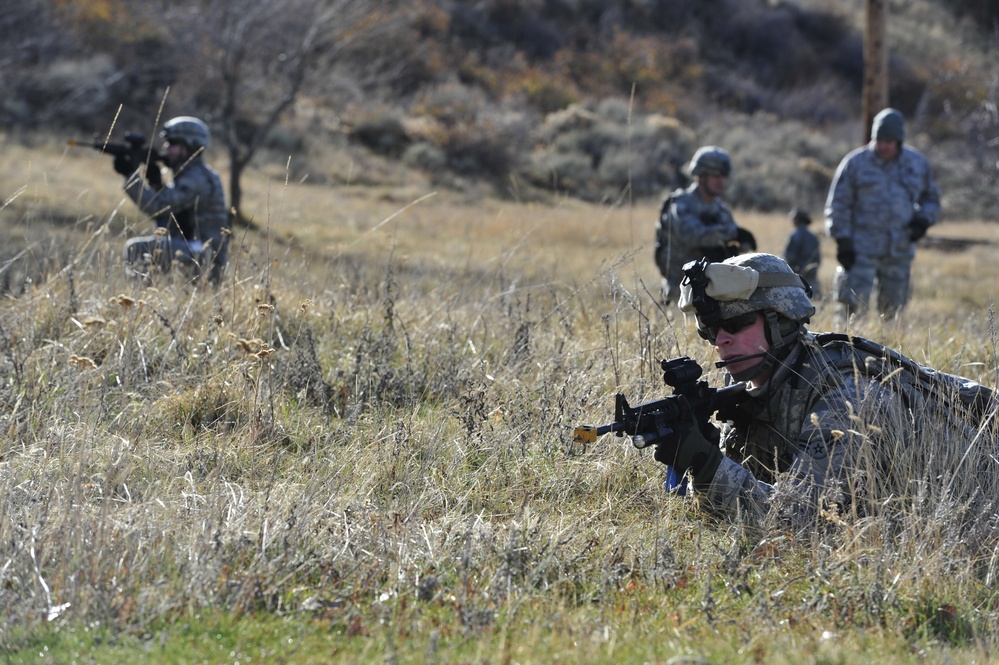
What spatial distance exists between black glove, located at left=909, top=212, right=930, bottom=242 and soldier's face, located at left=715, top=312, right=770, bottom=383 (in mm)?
4994

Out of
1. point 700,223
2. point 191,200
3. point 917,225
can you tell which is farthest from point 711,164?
point 191,200

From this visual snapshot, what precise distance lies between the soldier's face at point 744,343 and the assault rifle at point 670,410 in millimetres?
74

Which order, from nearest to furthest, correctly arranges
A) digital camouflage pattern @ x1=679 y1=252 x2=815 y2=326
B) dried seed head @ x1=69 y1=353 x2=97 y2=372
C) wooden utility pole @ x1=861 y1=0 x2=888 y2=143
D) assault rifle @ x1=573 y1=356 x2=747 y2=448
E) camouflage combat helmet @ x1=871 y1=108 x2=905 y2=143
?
assault rifle @ x1=573 y1=356 x2=747 y2=448, digital camouflage pattern @ x1=679 y1=252 x2=815 y2=326, dried seed head @ x1=69 y1=353 x2=97 y2=372, camouflage combat helmet @ x1=871 y1=108 x2=905 y2=143, wooden utility pole @ x1=861 y1=0 x2=888 y2=143

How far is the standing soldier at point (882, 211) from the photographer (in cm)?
811

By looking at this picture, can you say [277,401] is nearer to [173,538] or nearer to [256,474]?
[256,474]

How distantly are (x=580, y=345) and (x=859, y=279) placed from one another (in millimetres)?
3577

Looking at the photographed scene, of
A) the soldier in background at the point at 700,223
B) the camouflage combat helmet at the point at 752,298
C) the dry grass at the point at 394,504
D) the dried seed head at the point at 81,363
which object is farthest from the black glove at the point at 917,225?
the dried seed head at the point at 81,363

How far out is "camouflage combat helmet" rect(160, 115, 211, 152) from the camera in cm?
712

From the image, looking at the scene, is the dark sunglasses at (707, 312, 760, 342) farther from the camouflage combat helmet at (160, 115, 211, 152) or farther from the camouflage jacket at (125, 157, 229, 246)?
the camouflage combat helmet at (160, 115, 211, 152)

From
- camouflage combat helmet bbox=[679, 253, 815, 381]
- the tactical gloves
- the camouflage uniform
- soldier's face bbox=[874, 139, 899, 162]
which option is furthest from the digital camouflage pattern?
soldier's face bbox=[874, 139, 899, 162]

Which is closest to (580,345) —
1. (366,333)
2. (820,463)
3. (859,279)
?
(366,333)

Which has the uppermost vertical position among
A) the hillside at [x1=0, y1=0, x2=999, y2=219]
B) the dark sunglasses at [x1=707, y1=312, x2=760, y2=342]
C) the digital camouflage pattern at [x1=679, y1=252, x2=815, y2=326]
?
the digital camouflage pattern at [x1=679, y1=252, x2=815, y2=326]

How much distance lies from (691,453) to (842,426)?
57 cm

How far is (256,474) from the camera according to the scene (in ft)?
12.9
